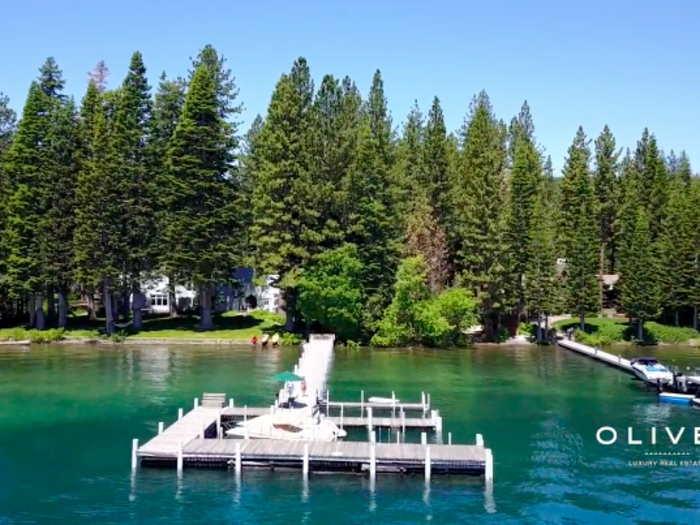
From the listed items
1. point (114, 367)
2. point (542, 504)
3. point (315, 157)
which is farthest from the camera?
point (315, 157)

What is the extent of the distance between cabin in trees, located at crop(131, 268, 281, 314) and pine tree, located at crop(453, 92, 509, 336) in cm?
2256

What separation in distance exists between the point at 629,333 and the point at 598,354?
15.4 meters

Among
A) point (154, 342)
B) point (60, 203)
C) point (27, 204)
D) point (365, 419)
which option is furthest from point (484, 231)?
point (27, 204)

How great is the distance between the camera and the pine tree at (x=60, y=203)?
239 feet

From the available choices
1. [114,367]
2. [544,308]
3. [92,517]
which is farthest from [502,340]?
[92,517]

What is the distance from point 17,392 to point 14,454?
47.6ft

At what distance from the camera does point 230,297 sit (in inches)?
3558

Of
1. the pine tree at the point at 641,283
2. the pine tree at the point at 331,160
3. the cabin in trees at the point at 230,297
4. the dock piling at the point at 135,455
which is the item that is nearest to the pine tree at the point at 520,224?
the pine tree at the point at 641,283

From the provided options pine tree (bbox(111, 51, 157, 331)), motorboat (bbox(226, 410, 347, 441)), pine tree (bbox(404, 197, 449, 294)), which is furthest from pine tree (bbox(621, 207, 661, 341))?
A: motorboat (bbox(226, 410, 347, 441))

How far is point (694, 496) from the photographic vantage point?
27.4 m

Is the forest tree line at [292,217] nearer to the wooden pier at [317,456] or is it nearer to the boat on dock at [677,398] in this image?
the boat on dock at [677,398]

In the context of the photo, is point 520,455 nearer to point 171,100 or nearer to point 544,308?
point 544,308

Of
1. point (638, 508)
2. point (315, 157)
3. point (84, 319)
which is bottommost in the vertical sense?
point (638, 508)

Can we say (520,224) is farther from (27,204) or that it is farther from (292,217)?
(27,204)
